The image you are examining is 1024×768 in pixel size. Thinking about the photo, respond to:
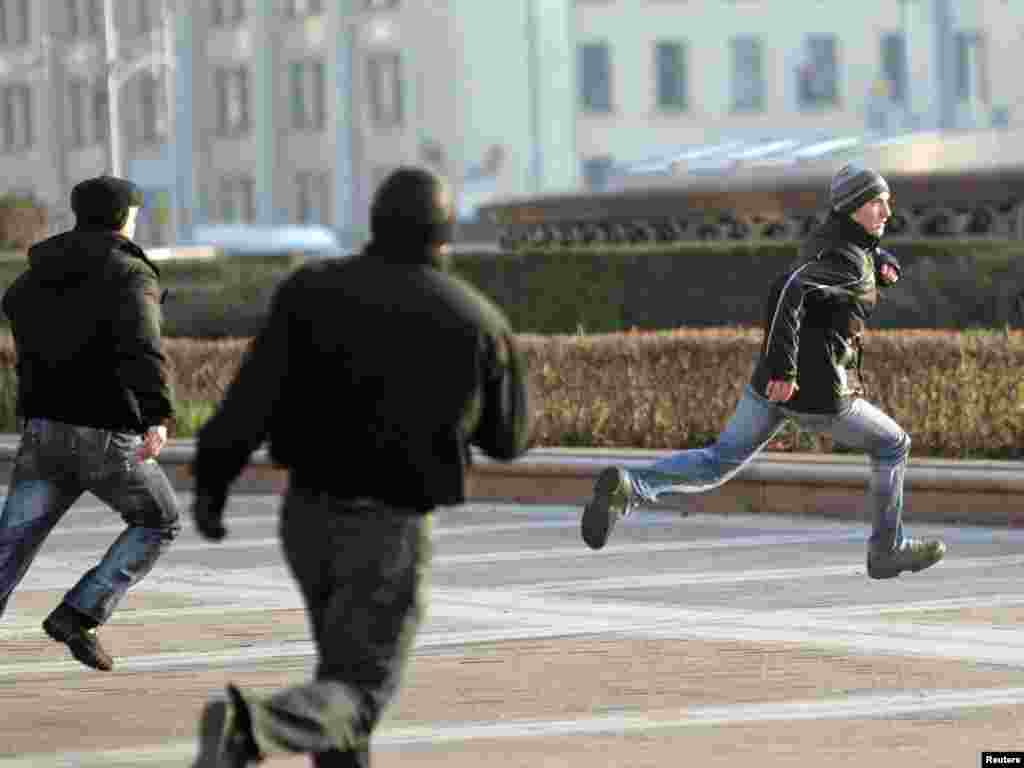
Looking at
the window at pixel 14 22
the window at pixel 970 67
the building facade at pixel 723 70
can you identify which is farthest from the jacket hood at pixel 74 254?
the window at pixel 14 22

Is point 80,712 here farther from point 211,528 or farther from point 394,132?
point 394,132

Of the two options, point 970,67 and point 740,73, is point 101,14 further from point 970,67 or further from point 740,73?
point 970,67

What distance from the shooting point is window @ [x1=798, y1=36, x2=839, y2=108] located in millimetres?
87125

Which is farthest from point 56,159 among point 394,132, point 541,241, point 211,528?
point 211,528

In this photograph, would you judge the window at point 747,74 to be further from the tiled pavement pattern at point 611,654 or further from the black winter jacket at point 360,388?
the black winter jacket at point 360,388

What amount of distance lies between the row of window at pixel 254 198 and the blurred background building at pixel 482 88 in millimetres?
64

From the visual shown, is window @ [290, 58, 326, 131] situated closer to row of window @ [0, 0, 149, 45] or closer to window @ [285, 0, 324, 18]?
window @ [285, 0, 324, 18]

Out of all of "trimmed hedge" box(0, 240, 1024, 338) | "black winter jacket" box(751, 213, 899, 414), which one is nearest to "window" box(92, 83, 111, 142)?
"trimmed hedge" box(0, 240, 1024, 338)

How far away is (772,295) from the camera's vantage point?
13094mm

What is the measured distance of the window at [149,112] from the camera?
90.6 metres

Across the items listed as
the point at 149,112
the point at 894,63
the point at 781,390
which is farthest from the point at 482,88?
the point at 781,390

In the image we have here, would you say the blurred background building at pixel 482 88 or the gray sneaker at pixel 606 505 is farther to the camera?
the blurred background building at pixel 482 88

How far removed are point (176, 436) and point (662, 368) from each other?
13.4 ft

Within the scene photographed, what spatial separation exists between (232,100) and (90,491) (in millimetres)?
80150
